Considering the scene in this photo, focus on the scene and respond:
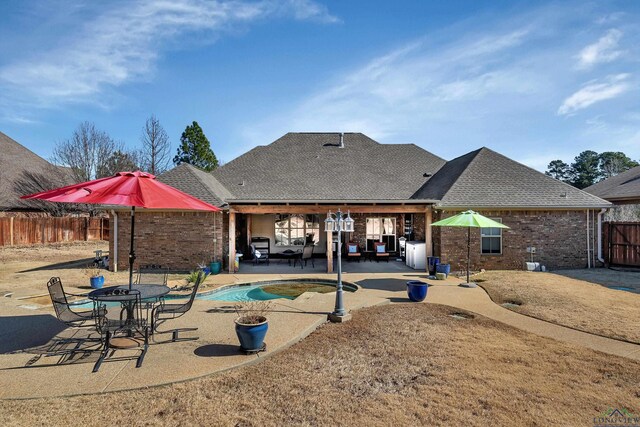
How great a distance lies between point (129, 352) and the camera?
5621 millimetres

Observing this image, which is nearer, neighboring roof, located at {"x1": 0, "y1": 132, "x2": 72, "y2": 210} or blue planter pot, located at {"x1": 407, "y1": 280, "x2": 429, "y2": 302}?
blue planter pot, located at {"x1": 407, "y1": 280, "x2": 429, "y2": 302}

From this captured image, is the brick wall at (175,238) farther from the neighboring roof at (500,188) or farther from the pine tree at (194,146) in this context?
the pine tree at (194,146)

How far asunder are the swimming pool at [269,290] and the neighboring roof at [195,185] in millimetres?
4115

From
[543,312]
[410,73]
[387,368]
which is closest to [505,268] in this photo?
[543,312]

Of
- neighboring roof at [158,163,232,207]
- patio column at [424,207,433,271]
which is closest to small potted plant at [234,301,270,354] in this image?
neighboring roof at [158,163,232,207]

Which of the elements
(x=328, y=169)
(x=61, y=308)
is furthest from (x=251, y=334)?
(x=328, y=169)

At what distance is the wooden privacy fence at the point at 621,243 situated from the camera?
14398mm

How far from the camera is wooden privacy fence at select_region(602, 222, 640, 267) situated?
14.4 metres

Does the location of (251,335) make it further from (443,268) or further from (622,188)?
(622,188)

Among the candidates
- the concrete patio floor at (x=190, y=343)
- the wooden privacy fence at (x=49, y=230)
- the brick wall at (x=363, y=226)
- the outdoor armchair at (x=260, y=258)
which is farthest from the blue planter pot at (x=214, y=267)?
the wooden privacy fence at (x=49, y=230)

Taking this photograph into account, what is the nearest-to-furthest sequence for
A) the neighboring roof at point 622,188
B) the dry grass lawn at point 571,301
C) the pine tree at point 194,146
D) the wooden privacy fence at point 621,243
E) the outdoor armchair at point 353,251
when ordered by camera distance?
the dry grass lawn at point 571,301 → the wooden privacy fence at point 621,243 → the outdoor armchair at point 353,251 → the neighboring roof at point 622,188 → the pine tree at point 194,146

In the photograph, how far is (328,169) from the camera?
2006 cm

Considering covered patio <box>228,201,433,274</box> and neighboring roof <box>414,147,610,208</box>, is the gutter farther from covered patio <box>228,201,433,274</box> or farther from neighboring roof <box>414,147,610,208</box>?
covered patio <box>228,201,433,274</box>

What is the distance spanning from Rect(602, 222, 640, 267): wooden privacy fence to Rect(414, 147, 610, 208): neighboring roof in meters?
1.64
